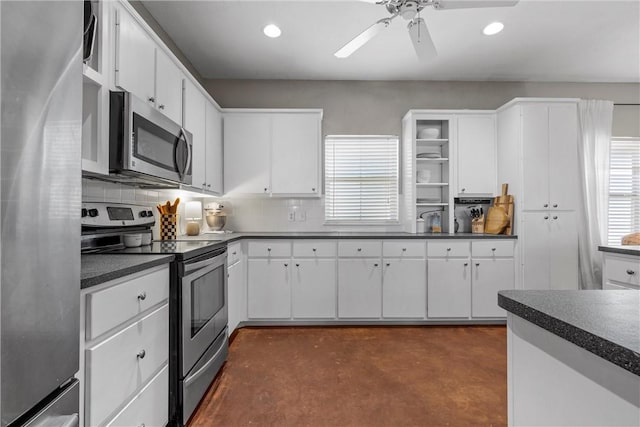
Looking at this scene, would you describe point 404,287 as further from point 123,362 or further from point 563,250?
point 123,362

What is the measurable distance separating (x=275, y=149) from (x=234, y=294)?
5.24 ft

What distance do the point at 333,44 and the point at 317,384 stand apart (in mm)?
2922

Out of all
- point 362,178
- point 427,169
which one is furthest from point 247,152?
point 427,169

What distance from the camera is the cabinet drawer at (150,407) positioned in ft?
4.12

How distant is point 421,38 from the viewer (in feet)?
6.79

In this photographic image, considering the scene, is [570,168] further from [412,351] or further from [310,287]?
[310,287]

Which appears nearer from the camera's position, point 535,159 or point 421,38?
point 421,38

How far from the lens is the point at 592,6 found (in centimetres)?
251

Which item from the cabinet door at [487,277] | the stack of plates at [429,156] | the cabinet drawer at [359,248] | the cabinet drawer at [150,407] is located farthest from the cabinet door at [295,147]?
the cabinet drawer at [150,407]

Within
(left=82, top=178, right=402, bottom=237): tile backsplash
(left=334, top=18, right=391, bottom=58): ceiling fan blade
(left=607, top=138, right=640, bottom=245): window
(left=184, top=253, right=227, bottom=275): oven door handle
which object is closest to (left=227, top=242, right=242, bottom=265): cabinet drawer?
(left=184, top=253, right=227, bottom=275): oven door handle

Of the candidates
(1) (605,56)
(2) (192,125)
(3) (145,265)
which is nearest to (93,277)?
(3) (145,265)

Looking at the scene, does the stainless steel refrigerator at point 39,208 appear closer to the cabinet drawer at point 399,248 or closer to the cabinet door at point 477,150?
the cabinet drawer at point 399,248

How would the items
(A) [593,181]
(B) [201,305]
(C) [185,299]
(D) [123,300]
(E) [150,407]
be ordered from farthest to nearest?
(A) [593,181] → (B) [201,305] → (C) [185,299] → (E) [150,407] → (D) [123,300]

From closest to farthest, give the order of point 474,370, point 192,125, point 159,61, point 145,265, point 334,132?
point 145,265, point 159,61, point 474,370, point 192,125, point 334,132
